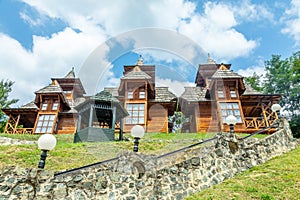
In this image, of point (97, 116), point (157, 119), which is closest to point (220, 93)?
point (157, 119)

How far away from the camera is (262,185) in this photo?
504 cm

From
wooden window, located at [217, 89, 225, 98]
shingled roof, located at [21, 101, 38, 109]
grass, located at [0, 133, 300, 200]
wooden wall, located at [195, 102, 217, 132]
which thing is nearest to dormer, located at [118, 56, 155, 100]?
wooden wall, located at [195, 102, 217, 132]

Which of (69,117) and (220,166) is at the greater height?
(69,117)

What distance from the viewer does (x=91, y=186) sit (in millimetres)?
4207

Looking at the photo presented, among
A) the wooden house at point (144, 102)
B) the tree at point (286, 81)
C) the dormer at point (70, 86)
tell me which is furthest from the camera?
the tree at point (286, 81)

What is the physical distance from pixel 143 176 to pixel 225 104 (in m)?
12.3

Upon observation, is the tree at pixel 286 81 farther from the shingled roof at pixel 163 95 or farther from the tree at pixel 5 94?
the tree at pixel 5 94

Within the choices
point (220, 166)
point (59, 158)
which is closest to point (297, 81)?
point (220, 166)

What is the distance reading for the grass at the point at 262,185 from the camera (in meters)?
4.54

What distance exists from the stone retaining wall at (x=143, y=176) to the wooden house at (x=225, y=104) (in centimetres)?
856

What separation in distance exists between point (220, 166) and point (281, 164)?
215 centimetres

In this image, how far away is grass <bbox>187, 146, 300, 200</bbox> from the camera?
179 inches

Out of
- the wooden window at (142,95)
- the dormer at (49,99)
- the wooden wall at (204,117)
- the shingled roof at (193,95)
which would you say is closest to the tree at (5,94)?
the dormer at (49,99)

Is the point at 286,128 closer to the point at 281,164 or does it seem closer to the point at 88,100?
the point at 281,164
